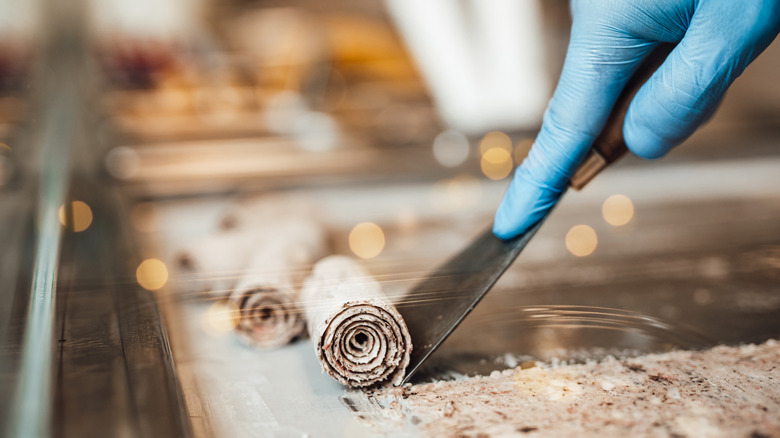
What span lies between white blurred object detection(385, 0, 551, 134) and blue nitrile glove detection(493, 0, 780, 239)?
5.01ft

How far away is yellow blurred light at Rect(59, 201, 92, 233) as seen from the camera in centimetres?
129

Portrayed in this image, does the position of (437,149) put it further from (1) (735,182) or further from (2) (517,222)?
(2) (517,222)

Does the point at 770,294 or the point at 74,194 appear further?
the point at 74,194

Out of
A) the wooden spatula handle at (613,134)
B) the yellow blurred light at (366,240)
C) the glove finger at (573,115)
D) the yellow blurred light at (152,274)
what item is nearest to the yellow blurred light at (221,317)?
the yellow blurred light at (152,274)

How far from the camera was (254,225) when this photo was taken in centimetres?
151

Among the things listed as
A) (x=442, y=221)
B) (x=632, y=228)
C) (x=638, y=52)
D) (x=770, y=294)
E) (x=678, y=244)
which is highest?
(x=442, y=221)

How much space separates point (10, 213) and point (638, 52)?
1548mm

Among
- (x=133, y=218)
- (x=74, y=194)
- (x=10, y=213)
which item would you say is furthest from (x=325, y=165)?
(x=10, y=213)

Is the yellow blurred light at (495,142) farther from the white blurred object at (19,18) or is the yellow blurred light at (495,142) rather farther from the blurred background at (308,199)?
the white blurred object at (19,18)

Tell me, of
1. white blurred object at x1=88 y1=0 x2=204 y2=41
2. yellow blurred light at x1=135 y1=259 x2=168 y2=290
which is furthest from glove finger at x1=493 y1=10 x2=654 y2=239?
white blurred object at x1=88 y1=0 x2=204 y2=41

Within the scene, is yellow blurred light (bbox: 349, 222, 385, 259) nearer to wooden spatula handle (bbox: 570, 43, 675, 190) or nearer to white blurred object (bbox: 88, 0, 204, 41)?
wooden spatula handle (bbox: 570, 43, 675, 190)

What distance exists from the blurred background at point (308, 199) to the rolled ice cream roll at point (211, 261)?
2 cm

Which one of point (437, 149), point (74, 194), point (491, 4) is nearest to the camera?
point (74, 194)

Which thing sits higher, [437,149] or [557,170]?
[437,149]
